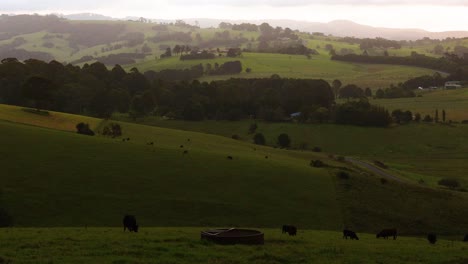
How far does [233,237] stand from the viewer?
2609 cm

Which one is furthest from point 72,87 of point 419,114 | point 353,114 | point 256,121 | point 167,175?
point 419,114

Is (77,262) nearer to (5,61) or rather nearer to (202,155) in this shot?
(202,155)

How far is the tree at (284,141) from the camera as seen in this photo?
11688 centimetres

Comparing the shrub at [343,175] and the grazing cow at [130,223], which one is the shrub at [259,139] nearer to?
the shrub at [343,175]

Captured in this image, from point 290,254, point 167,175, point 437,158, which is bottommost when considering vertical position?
point 437,158

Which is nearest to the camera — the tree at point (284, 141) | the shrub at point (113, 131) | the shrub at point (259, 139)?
the shrub at point (113, 131)

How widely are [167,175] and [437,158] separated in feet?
242

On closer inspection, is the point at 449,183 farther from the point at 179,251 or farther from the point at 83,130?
the point at 179,251

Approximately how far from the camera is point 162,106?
14888 centimetres

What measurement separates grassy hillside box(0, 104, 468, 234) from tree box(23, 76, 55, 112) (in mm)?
29260

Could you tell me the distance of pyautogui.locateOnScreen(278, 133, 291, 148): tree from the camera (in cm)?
11688

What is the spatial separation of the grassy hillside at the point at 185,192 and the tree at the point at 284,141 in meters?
46.2

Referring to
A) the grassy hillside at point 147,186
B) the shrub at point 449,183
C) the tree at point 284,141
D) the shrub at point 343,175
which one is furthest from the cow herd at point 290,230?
the tree at point 284,141

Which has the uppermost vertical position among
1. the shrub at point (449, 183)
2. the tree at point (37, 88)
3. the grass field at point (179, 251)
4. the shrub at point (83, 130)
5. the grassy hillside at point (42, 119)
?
the tree at point (37, 88)
